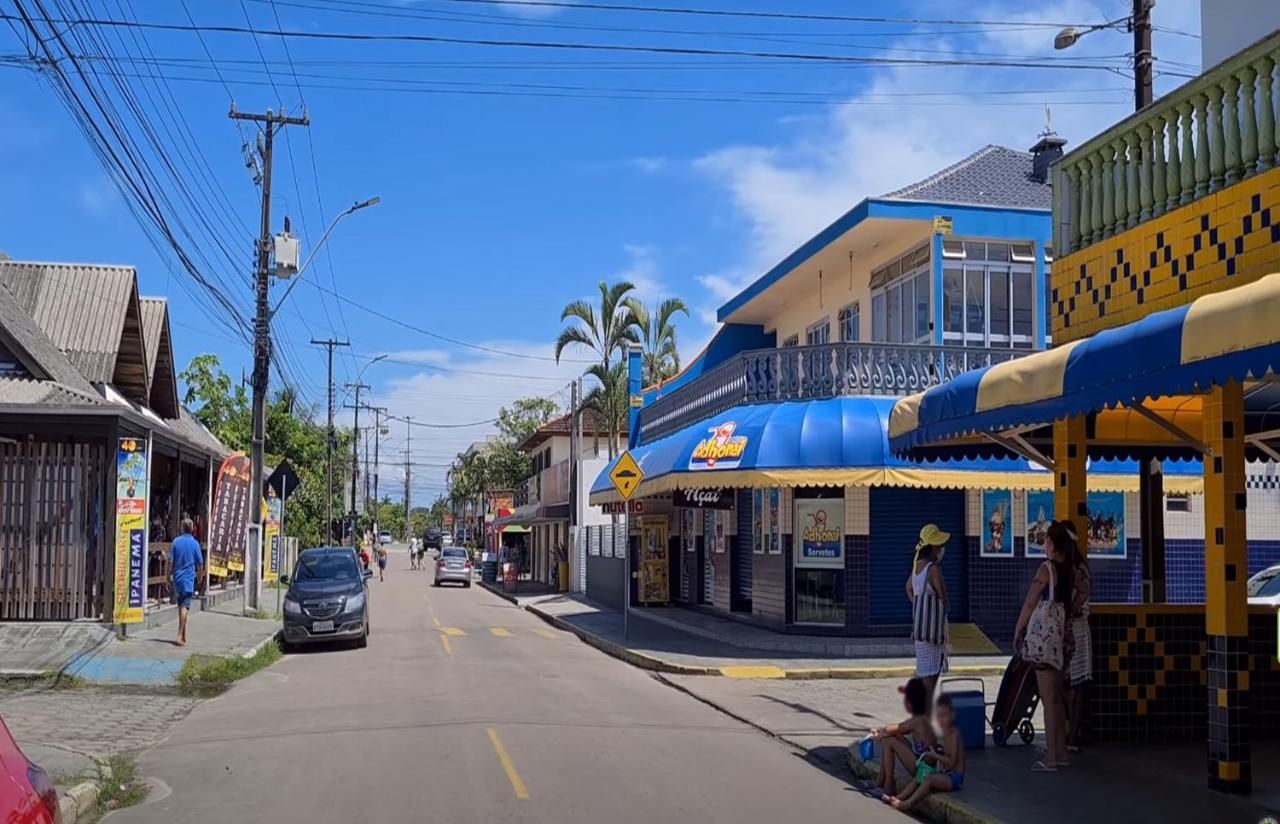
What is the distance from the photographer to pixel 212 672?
16.7m

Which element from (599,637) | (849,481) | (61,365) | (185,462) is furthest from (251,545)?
(849,481)

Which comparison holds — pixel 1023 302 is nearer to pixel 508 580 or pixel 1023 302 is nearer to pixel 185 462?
pixel 185 462

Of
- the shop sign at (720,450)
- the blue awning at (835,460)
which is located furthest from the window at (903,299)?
the shop sign at (720,450)

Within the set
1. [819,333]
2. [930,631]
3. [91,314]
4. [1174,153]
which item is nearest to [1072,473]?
[930,631]

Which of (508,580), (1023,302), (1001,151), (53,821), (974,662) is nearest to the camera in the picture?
(53,821)

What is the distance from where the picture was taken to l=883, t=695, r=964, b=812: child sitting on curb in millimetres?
8719

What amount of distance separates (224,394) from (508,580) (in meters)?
13.3

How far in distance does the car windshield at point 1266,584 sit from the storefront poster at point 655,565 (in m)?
13.9

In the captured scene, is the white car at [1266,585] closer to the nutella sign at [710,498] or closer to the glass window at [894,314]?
the glass window at [894,314]

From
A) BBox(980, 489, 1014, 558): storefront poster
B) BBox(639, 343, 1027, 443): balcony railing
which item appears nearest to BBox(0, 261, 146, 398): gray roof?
BBox(639, 343, 1027, 443): balcony railing

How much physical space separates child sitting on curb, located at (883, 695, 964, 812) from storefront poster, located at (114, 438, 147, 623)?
14388mm

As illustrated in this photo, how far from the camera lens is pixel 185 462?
27.2 meters

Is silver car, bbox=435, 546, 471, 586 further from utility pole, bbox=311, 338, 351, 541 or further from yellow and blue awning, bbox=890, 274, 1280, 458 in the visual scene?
yellow and blue awning, bbox=890, 274, 1280, 458

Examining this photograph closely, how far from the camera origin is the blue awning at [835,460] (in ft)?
61.1
